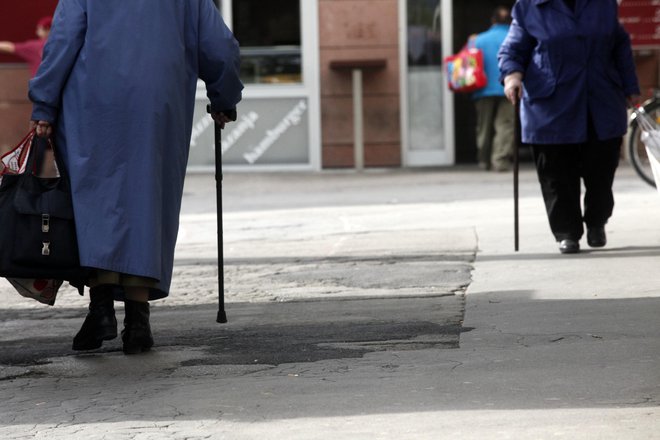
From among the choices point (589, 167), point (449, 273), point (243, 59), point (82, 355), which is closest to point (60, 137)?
point (82, 355)

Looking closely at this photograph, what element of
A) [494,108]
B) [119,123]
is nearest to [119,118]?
[119,123]

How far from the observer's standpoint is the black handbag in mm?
5523

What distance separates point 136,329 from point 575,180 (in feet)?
12.4

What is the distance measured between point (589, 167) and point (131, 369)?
13.2 ft

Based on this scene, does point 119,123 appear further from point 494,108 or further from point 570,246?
point 494,108

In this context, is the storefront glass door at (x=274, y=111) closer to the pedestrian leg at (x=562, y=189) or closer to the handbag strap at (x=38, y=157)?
the pedestrian leg at (x=562, y=189)

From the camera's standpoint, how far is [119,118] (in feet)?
18.5

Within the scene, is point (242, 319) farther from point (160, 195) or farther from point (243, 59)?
point (243, 59)

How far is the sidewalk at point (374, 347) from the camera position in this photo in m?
4.50

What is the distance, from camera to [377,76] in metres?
17.0

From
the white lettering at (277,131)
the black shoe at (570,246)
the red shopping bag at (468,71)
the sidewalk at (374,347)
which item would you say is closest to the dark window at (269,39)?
the white lettering at (277,131)

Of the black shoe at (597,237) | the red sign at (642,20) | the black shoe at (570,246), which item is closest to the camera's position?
the black shoe at (570,246)

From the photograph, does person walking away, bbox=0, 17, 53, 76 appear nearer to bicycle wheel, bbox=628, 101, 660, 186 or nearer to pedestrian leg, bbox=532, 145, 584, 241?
bicycle wheel, bbox=628, 101, 660, 186

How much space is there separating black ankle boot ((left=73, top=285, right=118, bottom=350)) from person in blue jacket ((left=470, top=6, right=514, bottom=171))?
1017 centimetres
